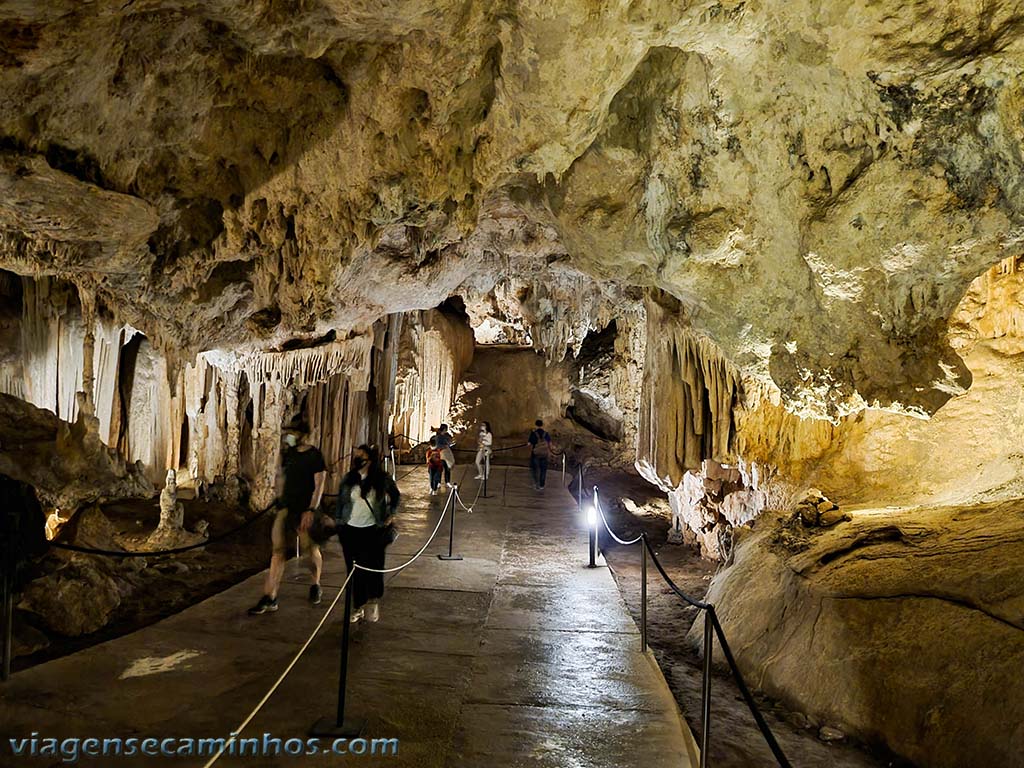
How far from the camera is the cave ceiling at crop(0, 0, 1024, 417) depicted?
3.82 meters

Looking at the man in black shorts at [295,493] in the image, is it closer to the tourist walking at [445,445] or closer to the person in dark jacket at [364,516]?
the person in dark jacket at [364,516]

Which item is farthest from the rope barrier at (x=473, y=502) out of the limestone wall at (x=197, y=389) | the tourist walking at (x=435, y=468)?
the limestone wall at (x=197, y=389)

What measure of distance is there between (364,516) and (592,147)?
343 centimetres

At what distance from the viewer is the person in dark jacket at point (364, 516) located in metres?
4.93

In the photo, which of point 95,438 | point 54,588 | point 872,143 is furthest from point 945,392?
point 95,438

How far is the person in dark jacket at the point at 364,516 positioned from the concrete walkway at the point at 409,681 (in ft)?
1.71

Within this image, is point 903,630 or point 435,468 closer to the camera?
point 903,630

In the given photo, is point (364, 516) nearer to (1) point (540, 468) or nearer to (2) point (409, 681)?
(2) point (409, 681)

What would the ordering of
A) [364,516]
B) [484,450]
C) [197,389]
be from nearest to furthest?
[364,516] → [197,389] → [484,450]

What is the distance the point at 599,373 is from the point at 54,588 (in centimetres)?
1616

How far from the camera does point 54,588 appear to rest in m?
5.65

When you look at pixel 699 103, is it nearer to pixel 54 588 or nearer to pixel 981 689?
pixel 981 689

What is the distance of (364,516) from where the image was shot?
493 cm

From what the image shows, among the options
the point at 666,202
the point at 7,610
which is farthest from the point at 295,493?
the point at 666,202
